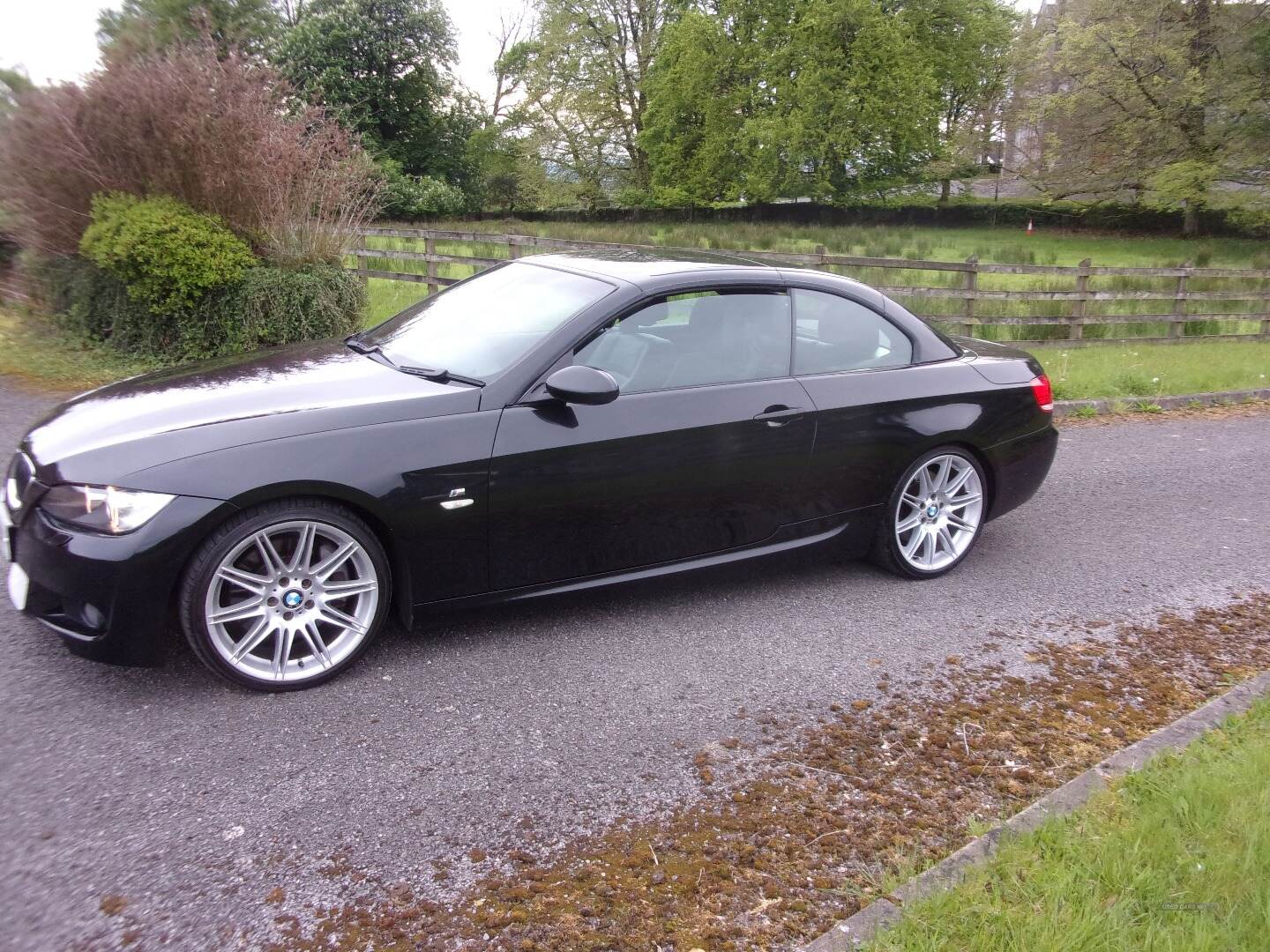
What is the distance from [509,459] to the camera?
3.66 m

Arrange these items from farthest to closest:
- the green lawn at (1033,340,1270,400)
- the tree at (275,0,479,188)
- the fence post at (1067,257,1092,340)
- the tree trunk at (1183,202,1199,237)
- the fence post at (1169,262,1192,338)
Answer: the tree at (275,0,479,188)
the tree trunk at (1183,202,1199,237)
the fence post at (1169,262,1192,338)
the fence post at (1067,257,1092,340)
the green lawn at (1033,340,1270,400)

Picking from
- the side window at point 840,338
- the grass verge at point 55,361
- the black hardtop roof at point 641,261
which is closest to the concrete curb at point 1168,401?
the side window at point 840,338

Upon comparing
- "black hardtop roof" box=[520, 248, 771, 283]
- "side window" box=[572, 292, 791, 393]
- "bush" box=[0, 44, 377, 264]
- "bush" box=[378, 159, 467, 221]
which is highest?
"bush" box=[378, 159, 467, 221]

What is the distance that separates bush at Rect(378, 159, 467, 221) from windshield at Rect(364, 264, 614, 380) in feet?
119

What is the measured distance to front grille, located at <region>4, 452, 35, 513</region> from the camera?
339 cm

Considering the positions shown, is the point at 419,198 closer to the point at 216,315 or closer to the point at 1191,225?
the point at 1191,225

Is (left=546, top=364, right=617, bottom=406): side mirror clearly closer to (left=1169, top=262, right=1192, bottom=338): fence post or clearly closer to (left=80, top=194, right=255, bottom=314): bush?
(left=80, top=194, right=255, bottom=314): bush

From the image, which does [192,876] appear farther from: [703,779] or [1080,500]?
[1080,500]

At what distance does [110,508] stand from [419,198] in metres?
39.8

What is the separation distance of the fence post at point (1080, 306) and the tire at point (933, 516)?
9376 millimetres

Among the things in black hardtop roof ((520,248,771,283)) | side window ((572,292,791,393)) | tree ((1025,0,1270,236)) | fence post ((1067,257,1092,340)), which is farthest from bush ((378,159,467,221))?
side window ((572,292,791,393))

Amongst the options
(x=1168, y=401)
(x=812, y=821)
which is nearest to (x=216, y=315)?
(x=812, y=821)

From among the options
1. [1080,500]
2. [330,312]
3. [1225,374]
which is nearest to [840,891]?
[1080,500]

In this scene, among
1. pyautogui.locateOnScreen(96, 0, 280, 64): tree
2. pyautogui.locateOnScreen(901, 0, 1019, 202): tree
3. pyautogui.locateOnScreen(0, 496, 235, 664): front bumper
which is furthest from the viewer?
pyautogui.locateOnScreen(901, 0, 1019, 202): tree
